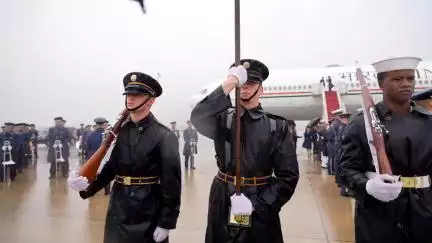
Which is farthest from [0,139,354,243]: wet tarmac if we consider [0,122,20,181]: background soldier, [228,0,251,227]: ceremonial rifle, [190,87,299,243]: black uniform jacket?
[228,0,251,227]: ceremonial rifle

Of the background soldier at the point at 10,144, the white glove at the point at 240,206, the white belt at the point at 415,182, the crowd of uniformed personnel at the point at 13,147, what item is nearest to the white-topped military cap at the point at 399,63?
the white belt at the point at 415,182

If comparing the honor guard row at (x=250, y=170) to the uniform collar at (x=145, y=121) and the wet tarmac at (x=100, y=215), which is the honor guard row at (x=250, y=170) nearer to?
the uniform collar at (x=145, y=121)

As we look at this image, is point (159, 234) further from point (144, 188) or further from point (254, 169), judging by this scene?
point (254, 169)

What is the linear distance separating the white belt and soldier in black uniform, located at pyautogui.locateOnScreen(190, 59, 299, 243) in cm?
61

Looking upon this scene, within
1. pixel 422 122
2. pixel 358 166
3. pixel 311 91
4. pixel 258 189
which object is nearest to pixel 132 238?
pixel 258 189

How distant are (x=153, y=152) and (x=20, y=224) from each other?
12.0 ft

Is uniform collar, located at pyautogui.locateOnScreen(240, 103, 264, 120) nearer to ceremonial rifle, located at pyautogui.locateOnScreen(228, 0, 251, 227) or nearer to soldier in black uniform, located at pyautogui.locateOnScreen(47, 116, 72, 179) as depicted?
ceremonial rifle, located at pyautogui.locateOnScreen(228, 0, 251, 227)

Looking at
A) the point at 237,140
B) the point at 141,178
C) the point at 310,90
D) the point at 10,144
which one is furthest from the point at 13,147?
the point at 310,90

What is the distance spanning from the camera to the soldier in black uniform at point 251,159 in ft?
7.24

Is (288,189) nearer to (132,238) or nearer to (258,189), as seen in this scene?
(258,189)

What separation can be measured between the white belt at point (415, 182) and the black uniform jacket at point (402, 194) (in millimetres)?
21

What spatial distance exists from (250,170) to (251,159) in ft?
0.23

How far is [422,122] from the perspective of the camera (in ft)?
6.67

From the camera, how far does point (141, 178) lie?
8.20 feet
